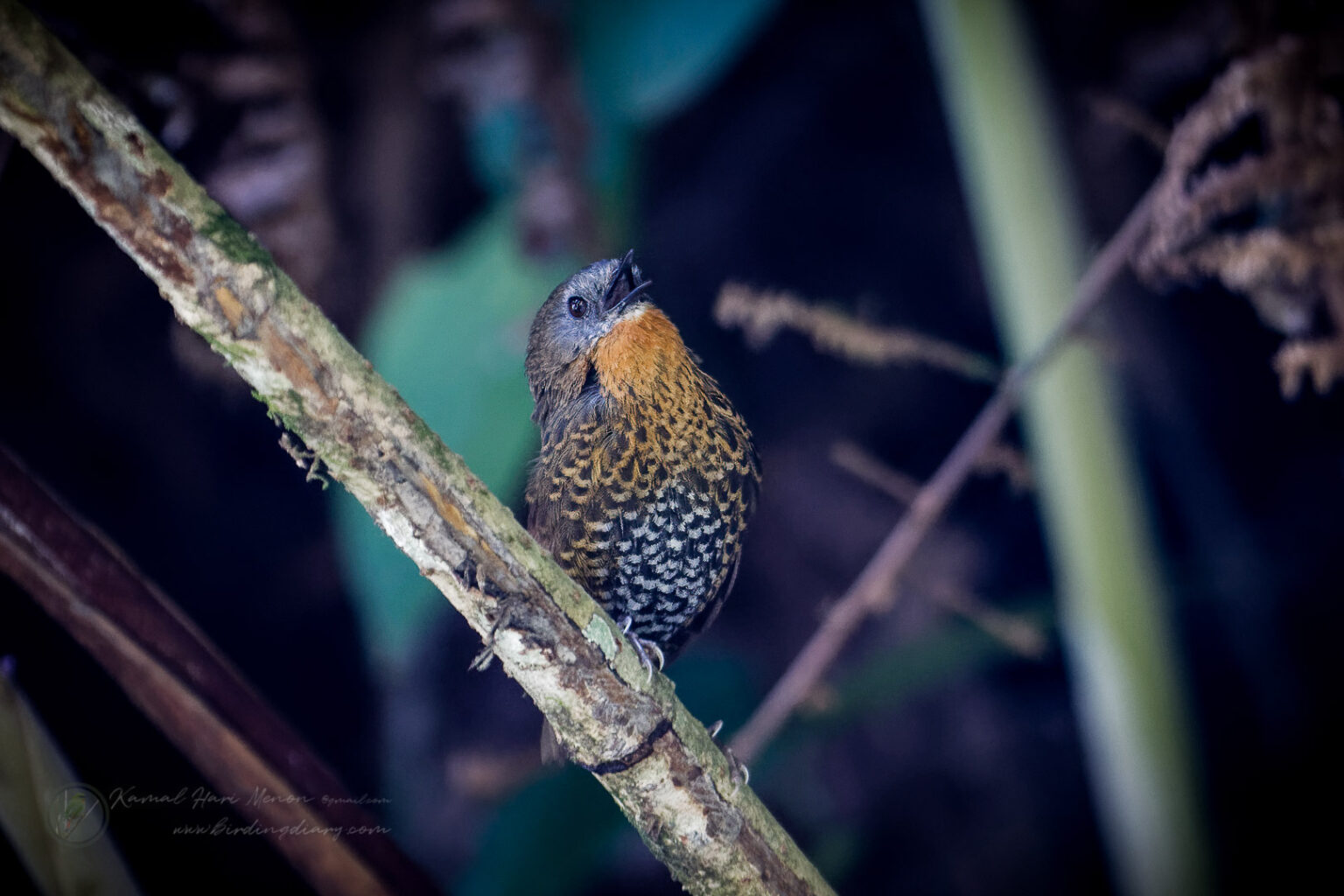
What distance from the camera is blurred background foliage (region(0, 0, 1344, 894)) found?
154 centimetres

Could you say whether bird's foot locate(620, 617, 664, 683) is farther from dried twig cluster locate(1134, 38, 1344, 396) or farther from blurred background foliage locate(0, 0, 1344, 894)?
dried twig cluster locate(1134, 38, 1344, 396)

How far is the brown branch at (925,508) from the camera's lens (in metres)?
1.49

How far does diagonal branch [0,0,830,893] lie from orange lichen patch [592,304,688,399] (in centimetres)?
32

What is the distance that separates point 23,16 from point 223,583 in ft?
4.17

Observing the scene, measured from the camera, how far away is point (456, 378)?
1.51 meters

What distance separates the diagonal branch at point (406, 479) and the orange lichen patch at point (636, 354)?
32 centimetres

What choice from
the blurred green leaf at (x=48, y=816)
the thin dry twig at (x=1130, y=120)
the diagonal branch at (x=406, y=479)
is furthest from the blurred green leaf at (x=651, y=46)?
the blurred green leaf at (x=48, y=816)

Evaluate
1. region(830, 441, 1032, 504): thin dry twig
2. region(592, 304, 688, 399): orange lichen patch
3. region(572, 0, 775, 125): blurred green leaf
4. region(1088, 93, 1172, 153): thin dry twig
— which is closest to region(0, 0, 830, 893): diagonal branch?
region(592, 304, 688, 399): orange lichen patch

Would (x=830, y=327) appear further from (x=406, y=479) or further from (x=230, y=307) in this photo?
(x=230, y=307)

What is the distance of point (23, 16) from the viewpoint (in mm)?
825

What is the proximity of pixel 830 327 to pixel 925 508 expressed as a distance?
1.36ft

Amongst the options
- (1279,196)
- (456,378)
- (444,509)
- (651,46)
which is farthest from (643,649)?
(1279,196)

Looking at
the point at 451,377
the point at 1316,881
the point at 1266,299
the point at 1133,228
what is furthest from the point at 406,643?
the point at 1316,881

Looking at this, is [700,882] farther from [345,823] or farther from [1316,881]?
[1316,881]
